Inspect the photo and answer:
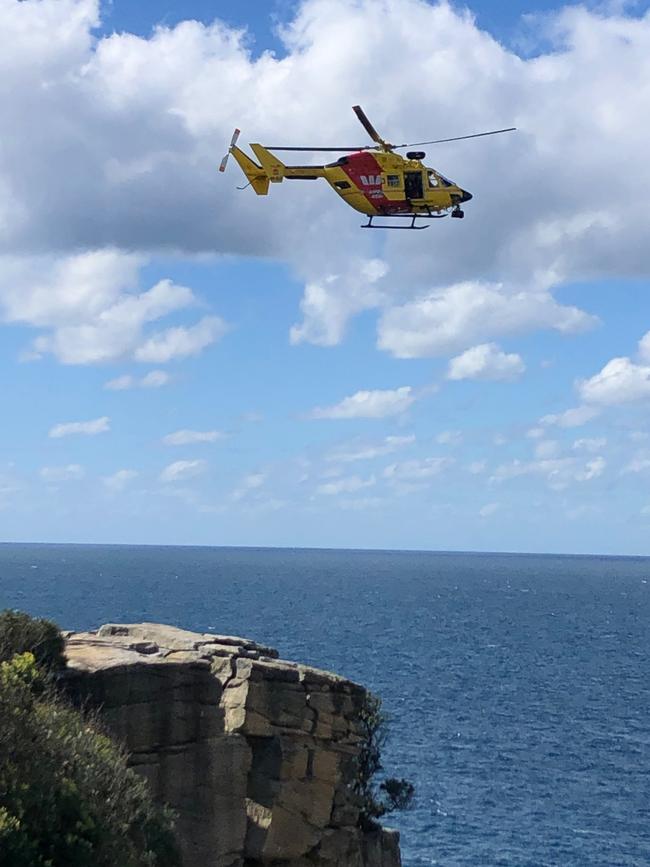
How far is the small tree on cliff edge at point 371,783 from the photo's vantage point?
96.1ft

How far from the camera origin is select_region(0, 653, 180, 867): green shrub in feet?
56.4

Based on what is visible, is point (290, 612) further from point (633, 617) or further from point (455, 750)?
point (455, 750)

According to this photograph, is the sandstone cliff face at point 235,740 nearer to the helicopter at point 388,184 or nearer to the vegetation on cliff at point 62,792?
the vegetation on cliff at point 62,792

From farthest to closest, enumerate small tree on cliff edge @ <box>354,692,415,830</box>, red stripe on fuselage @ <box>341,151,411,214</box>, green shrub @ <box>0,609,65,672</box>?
red stripe on fuselage @ <box>341,151,411,214</box>
small tree on cliff edge @ <box>354,692,415,830</box>
green shrub @ <box>0,609,65,672</box>

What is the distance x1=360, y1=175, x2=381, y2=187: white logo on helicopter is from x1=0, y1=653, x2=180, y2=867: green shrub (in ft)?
65.1

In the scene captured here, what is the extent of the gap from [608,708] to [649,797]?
72.1 ft

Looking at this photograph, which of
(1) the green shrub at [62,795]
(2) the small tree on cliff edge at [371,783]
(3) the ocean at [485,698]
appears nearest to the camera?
(1) the green shrub at [62,795]

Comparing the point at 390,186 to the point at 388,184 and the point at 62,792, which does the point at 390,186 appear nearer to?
the point at 388,184

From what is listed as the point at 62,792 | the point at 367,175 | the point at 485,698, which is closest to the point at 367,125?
the point at 367,175

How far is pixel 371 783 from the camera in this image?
32406 mm

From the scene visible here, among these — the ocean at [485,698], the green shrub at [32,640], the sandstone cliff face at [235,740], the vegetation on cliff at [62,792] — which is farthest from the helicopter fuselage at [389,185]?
the ocean at [485,698]

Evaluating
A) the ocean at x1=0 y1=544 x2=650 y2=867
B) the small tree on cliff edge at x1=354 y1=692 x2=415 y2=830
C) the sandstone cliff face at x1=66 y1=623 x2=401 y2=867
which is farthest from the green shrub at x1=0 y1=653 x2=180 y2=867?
the ocean at x1=0 y1=544 x2=650 y2=867

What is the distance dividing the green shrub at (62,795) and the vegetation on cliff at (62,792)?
0.02 metres

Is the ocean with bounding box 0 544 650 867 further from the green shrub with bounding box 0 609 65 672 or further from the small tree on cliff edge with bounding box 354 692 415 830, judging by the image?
the green shrub with bounding box 0 609 65 672
